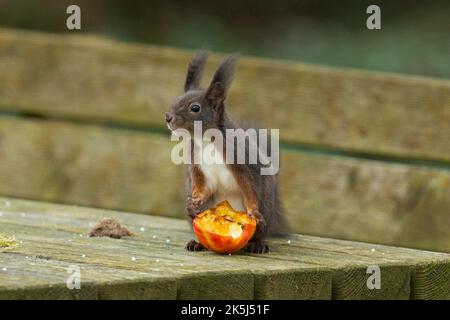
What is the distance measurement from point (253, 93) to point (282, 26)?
98.6 inches

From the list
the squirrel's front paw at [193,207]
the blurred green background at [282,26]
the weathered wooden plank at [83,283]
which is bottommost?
the weathered wooden plank at [83,283]

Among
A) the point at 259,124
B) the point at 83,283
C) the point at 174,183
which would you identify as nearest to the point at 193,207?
the point at 83,283

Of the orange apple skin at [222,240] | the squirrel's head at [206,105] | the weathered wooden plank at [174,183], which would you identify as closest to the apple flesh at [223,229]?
the orange apple skin at [222,240]

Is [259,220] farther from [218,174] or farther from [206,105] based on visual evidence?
[206,105]

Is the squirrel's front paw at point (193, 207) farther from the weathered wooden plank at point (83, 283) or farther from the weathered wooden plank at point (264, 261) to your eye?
the weathered wooden plank at point (83, 283)

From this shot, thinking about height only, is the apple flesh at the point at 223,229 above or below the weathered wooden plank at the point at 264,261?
above

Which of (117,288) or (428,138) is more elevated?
(428,138)

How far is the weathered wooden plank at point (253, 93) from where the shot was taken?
491 cm

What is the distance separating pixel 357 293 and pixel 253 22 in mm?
4308

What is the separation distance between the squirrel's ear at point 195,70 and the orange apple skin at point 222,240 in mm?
447

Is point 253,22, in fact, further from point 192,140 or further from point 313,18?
point 192,140

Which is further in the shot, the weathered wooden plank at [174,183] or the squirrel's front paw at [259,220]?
the weathered wooden plank at [174,183]

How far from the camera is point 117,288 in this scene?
3115mm
